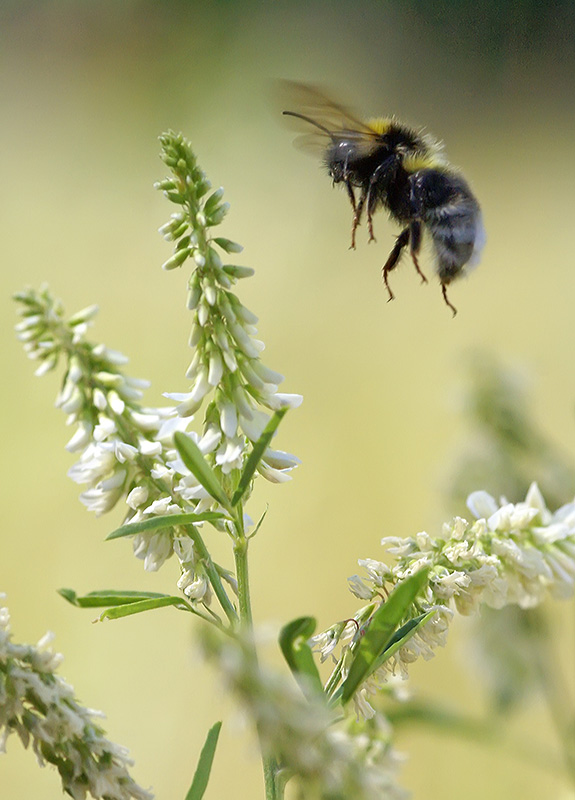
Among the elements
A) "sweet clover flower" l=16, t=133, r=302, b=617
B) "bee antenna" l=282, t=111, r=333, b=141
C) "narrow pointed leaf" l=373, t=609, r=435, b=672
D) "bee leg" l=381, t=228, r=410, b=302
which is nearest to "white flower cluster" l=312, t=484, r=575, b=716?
"narrow pointed leaf" l=373, t=609, r=435, b=672

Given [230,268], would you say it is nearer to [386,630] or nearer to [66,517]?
[386,630]

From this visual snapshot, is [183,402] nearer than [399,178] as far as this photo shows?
Yes

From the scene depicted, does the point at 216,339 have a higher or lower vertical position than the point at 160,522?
higher

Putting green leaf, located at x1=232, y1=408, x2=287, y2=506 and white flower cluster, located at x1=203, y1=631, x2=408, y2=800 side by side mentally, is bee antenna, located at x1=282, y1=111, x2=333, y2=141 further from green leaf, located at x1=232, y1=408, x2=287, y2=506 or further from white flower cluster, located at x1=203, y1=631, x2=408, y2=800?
white flower cluster, located at x1=203, y1=631, x2=408, y2=800

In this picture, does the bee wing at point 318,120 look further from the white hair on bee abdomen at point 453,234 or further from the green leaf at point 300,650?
the green leaf at point 300,650

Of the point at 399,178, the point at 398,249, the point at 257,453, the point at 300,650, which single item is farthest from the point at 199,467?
the point at 399,178

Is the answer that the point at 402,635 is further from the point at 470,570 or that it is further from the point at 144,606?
the point at 144,606

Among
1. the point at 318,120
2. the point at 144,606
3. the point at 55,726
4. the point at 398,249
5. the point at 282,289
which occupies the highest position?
the point at 282,289
